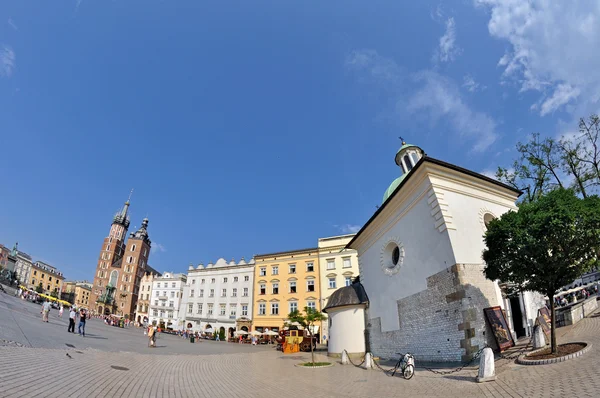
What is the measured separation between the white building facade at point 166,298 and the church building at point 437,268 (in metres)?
54.9

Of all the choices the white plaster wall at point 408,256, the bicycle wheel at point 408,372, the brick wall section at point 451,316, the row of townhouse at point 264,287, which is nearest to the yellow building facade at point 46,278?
the row of townhouse at point 264,287

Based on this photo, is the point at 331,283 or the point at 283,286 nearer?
the point at 331,283

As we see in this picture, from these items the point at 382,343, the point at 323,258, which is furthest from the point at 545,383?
the point at 323,258

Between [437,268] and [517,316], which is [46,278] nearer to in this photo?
[437,268]

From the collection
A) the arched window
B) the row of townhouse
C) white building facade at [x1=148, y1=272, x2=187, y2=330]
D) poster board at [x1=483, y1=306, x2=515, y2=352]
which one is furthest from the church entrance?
the arched window

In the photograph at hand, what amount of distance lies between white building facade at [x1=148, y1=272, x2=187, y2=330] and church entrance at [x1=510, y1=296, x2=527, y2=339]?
6134 centimetres

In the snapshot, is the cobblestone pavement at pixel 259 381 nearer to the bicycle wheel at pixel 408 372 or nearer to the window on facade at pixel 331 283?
the bicycle wheel at pixel 408 372

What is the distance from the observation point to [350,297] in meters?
21.0

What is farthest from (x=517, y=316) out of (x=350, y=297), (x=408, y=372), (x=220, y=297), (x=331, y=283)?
(x=220, y=297)

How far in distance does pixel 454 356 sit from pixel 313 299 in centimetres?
3190

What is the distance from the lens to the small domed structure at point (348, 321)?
20062 millimetres

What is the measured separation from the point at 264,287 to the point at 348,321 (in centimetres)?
2837

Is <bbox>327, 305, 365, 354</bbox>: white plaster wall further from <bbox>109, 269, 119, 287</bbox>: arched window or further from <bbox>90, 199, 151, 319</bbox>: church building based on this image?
<bbox>109, 269, 119, 287</bbox>: arched window

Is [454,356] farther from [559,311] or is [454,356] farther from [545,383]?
[559,311]
